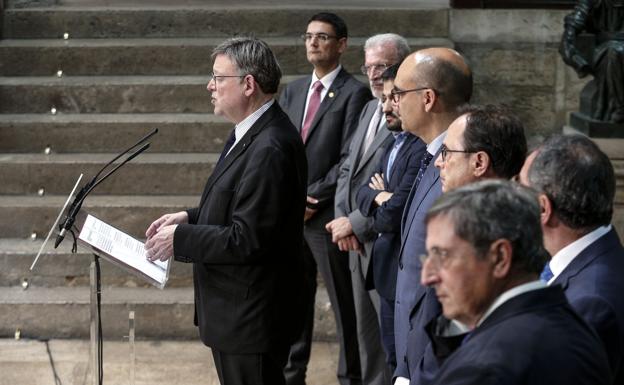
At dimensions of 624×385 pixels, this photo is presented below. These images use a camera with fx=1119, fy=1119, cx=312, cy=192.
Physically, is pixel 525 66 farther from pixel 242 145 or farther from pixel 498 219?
pixel 498 219

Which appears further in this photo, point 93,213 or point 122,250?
point 93,213

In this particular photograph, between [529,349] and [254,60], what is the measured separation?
2.21 m

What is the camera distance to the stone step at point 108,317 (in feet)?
21.4

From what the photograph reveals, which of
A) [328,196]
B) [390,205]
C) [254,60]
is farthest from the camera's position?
[328,196]

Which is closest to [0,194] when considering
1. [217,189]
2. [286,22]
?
[286,22]

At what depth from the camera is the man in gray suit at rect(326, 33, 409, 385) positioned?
5.20m

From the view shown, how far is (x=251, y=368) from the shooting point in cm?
421

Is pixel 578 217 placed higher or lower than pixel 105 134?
higher

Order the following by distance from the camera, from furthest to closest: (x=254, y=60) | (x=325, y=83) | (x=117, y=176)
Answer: (x=117, y=176) < (x=325, y=83) < (x=254, y=60)

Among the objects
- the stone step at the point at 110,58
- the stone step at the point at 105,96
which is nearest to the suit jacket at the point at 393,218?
the stone step at the point at 105,96

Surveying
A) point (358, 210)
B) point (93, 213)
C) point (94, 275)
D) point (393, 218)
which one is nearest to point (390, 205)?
point (393, 218)

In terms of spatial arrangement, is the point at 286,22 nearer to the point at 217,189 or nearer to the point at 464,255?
the point at 217,189

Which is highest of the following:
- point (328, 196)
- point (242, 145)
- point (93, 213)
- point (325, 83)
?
point (242, 145)

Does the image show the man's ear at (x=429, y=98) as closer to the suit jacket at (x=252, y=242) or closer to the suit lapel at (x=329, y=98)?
the suit jacket at (x=252, y=242)
